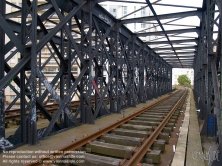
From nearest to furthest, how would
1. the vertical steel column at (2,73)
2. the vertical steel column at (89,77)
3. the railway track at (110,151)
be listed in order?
the railway track at (110,151)
the vertical steel column at (2,73)
the vertical steel column at (89,77)

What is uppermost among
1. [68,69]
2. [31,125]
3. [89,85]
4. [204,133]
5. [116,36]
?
[116,36]

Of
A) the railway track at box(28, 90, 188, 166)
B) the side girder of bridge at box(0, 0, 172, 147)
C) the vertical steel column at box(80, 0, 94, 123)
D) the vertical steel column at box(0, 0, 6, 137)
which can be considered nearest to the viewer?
the railway track at box(28, 90, 188, 166)

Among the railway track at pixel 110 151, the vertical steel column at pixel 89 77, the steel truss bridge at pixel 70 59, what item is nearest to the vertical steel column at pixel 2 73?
the steel truss bridge at pixel 70 59

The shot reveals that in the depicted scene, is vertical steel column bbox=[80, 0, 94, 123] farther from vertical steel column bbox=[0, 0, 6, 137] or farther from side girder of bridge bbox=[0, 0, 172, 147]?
vertical steel column bbox=[0, 0, 6, 137]

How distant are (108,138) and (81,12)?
537 cm

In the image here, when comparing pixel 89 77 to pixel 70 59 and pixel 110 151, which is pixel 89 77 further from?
pixel 110 151

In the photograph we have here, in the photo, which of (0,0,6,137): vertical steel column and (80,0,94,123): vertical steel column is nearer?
(0,0,6,137): vertical steel column

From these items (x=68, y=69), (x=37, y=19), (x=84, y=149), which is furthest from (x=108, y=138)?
(x=37, y=19)

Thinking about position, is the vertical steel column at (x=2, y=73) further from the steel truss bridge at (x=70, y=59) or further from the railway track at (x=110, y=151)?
the railway track at (x=110, y=151)

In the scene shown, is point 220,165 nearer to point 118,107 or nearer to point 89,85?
point 89,85

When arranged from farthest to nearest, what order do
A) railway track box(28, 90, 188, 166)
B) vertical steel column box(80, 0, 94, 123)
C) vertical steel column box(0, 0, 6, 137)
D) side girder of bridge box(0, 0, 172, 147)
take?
vertical steel column box(80, 0, 94, 123) < side girder of bridge box(0, 0, 172, 147) < vertical steel column box(0, 0, 6, 137) < railway track box(28, 90, 188, 166)

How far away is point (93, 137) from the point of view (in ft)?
19.1

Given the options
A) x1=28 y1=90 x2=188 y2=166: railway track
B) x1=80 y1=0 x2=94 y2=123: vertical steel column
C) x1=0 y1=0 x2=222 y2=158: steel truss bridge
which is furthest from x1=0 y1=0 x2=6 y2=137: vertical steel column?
x1=80 y1=0 x2=94 y2=123: vertical steel column

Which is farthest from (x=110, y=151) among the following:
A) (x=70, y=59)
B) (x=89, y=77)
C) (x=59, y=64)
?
(x=59, y=64)
